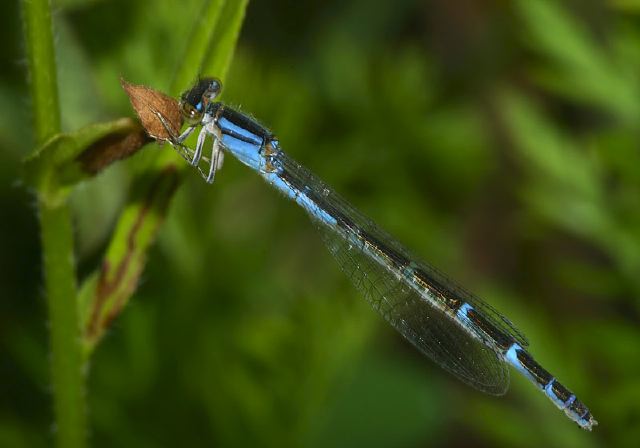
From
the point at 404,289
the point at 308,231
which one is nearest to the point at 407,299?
the point at 404,289

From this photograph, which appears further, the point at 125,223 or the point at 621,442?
the point at 621,442

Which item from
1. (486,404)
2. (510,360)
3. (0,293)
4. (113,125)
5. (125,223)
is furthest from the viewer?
(0,293)

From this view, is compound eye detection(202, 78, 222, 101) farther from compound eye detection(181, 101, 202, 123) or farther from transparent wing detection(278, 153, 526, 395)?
transparent wing detection(278, 153, 526, 395)

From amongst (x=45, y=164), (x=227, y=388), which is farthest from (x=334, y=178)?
(x=45, y=164)

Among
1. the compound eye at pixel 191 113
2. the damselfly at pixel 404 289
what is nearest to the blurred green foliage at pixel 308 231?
the compound eye at pixel 191 113

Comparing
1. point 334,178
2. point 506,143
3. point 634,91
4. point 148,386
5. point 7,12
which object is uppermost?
point 506,143

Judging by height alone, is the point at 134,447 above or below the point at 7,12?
below

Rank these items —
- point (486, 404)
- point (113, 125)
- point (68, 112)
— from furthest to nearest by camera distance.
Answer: point (486, 404) < point (68, 112) < point (113, 125)

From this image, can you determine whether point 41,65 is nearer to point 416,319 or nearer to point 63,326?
point 63,326

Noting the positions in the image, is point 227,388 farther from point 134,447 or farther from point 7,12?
point 7,12
